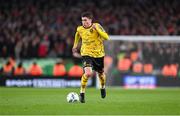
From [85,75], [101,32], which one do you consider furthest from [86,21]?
[85,75]

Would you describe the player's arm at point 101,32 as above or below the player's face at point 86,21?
below

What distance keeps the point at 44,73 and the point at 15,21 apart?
6.43 metres

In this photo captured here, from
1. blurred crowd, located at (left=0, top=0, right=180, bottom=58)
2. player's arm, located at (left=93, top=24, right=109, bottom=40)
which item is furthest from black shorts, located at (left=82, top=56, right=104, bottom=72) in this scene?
blurred crowd, located at (left=0, top=0, right=180, bottom=58)

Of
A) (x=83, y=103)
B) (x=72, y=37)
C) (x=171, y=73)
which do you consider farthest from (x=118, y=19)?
(x=83, y=103)

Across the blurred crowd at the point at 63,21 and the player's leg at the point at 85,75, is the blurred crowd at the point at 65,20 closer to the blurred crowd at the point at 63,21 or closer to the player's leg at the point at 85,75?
the blurred crowd at the point at 63,21

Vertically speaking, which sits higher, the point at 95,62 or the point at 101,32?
the point at 101,32

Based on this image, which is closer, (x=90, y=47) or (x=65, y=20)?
(x=90, y=47)

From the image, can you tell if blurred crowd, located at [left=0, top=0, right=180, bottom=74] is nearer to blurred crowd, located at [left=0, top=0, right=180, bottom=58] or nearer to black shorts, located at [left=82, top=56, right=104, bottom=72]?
blurred crowd, located at [left=0, top=0, right=180, bottom=58]

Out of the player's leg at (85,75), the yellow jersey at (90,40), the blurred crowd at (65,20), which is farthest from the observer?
the blurred crowd at (65,20)

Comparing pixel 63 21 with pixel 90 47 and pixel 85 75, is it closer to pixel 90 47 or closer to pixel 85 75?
pixel 90 47

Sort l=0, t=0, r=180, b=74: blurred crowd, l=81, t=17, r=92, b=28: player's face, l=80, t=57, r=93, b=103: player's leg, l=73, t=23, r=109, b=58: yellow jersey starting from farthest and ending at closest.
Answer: l=0, t=0, r=180, b=74: blurred crowd < l=73, t=23, r=109, b=58: yellow jersey < l=80, t=57, r=93, b=103: player's leg < l=81, t=17, r=92, b=28: player's face

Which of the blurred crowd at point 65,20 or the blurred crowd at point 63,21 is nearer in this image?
the blurred crowd at point 63,21

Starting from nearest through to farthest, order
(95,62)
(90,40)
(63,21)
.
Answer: (90,40), (95,62), (63,21)

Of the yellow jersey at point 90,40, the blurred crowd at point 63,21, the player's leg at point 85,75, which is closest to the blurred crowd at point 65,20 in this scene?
the blurred crowd at point 63,21
